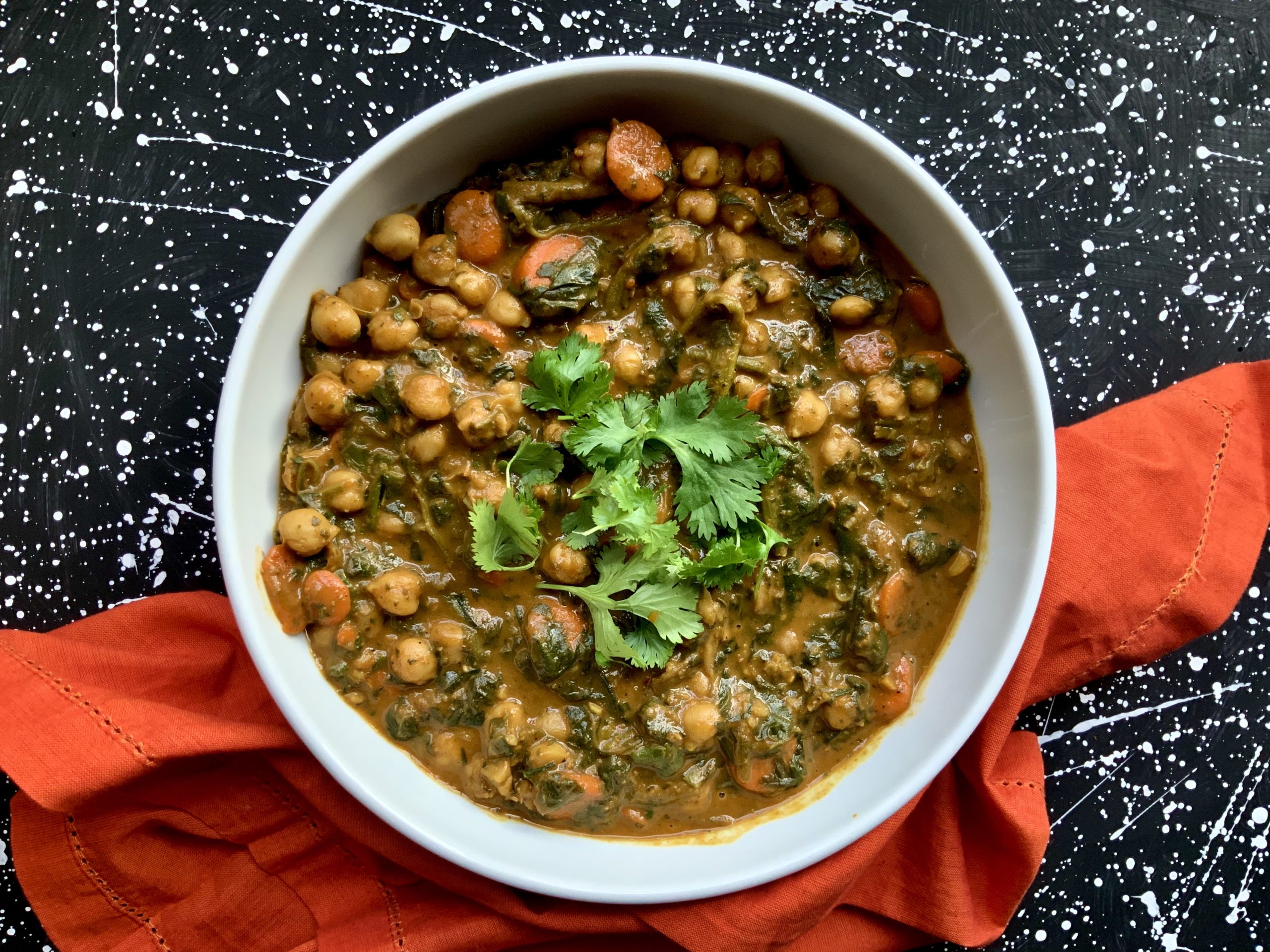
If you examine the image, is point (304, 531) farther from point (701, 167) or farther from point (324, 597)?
point (701, 167)

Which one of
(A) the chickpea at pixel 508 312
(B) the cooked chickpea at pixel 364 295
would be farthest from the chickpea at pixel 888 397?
(B) the cooked chickpea at pixel 364 295

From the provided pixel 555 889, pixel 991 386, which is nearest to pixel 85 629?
pixel 555 889

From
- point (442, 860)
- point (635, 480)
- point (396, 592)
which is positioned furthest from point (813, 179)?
point (442, 860)

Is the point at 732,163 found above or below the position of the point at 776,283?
above

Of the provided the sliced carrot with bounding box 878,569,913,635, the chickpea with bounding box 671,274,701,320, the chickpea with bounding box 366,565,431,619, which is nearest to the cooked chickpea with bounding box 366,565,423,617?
the chickpea with bounding box 366,565,431,619

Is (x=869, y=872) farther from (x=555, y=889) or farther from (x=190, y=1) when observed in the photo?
(x=190, y=1)

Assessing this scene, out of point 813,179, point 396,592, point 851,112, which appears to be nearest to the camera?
point 396,592
